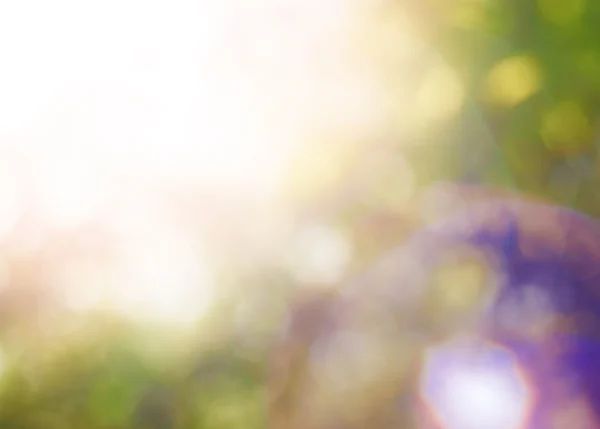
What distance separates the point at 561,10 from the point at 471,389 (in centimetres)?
130

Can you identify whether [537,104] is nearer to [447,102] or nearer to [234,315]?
[447,102]

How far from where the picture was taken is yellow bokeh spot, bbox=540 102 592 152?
191cm

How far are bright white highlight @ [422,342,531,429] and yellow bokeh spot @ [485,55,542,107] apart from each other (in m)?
0.88

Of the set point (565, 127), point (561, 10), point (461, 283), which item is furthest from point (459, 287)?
point (561, 10)

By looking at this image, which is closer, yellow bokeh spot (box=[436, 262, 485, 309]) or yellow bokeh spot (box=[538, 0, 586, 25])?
yellow bokeh spot (box=[538, 0, 586, 25])

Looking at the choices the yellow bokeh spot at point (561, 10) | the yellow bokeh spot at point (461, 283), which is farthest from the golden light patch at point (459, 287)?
the yellow bokeh spot at point (561, 10)

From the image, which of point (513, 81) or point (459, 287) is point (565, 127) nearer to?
point (513, 81)

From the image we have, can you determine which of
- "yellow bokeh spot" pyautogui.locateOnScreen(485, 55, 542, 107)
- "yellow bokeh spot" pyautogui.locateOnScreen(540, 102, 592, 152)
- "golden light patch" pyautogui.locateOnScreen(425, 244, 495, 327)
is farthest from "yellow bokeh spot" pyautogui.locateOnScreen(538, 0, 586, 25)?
"golden light patch" pyautogui.locateOnScreen(425, 244, 495, 327)

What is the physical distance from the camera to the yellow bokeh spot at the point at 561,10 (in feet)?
5.93

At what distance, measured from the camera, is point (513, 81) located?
1.92 meters

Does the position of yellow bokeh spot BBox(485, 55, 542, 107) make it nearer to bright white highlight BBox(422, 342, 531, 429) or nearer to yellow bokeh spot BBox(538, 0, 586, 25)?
yellow bokeh spot BBox(538, 0, 586, 25)

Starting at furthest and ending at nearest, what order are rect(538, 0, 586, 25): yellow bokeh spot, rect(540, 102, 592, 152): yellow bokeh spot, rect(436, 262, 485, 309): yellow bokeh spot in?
rect(436, 262, 485, 309): yellow bokeh spot, rect(540, 102, 592, 152): yellow bokeh spot, rect(538, 0, 586, 25): yellow bokeh spot

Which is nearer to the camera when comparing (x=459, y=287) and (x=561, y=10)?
(x=561, y=10)

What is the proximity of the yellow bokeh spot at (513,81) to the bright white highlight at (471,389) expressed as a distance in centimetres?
88
